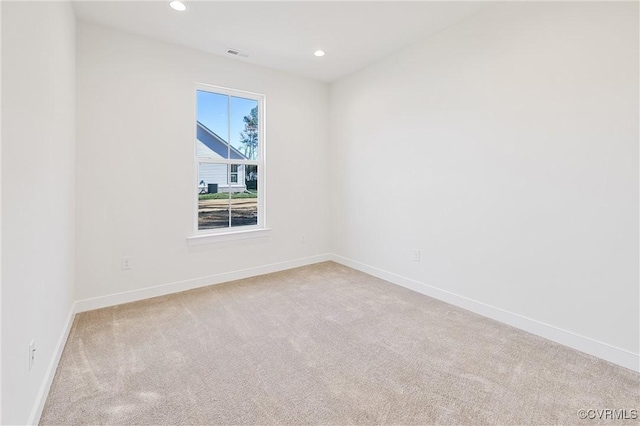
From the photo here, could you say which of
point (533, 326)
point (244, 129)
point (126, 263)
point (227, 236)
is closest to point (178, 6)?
point (244, 129)

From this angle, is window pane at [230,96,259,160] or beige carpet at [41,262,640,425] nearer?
beige carpet at [41,262,640,425]

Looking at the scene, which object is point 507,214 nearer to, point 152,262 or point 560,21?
point 560,21

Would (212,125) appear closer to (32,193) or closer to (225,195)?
(225,195)

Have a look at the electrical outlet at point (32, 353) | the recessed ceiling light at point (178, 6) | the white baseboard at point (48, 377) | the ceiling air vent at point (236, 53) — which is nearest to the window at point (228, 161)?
the ceiling air vent at point (236, 53)

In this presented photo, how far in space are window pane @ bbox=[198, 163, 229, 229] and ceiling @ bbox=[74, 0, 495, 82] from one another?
4.44 feet

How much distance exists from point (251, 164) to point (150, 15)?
182cm

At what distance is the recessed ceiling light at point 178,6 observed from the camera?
100 inches

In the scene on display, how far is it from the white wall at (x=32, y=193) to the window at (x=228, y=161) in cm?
140

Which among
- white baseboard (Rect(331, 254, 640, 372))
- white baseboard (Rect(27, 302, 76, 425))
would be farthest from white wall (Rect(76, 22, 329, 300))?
white baseboard (Rect(331, 254, 640, 372))

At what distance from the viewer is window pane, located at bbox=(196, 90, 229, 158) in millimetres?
3623

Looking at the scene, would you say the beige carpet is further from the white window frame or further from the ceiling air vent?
the ceiling air vent

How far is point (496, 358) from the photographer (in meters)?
2.13

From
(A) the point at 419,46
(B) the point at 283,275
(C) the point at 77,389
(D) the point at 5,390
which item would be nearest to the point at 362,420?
(D) the point at 5,390

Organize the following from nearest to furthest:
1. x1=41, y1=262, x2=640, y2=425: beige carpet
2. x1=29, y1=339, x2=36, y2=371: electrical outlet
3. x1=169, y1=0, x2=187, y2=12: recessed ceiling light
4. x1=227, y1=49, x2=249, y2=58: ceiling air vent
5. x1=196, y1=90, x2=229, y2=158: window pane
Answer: x1=29, y1=339, x2=36, y2=371: electrical outlet < x1=41, y1=262, x2=640, y2=425: beige carpet < x1=169, y1=0, x2=187, y2=12: recessed ceiling light < x1=227, y1=49, x2=249, y2=58: ceiling air vent < x1=196, y1=90, x2=229, y2=158: window pane
